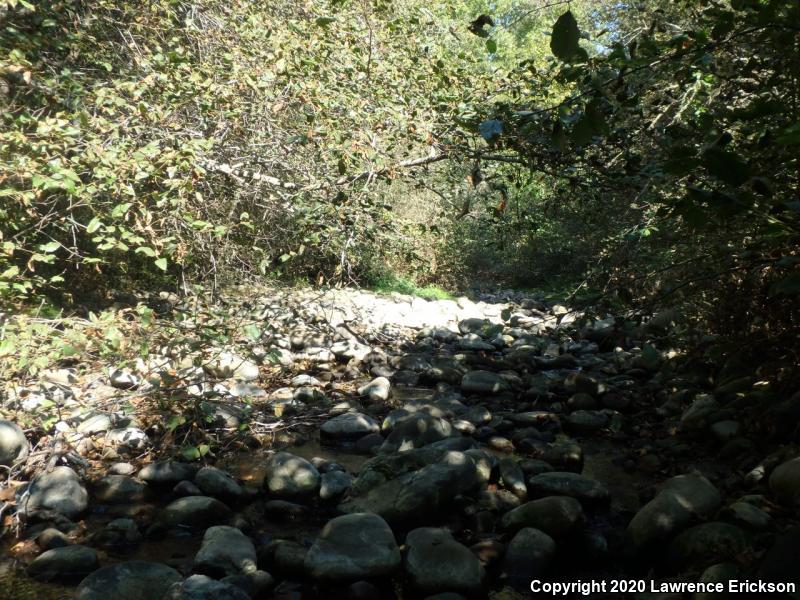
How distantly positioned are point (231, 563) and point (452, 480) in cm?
146

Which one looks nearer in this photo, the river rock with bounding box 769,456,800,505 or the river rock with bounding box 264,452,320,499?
the river rock with bounding box 769,456,800,505

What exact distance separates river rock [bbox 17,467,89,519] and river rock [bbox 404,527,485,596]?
84.2 inches

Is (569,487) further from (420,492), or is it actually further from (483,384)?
(483,384)

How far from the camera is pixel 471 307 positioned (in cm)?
1186

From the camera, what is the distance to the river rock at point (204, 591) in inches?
121

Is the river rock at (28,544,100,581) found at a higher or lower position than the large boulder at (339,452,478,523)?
lower

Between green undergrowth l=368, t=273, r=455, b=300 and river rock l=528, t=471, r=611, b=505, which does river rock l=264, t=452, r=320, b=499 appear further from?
green undergrowth l=368, t=273, r=455, b=300

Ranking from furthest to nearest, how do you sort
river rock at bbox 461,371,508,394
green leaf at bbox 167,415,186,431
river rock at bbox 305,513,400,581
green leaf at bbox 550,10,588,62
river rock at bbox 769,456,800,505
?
river rock at bbox 461,371,508,394, green leaf at bbox 167,415,186,431, river rock at bbox 769,456,800,505, river rock at bbox 305,513,400,581, green leaf at bbox 550,10,588,62

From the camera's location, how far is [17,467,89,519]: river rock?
4.04 meters

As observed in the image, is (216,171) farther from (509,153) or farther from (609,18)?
(609,18)

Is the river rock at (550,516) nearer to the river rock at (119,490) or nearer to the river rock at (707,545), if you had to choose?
the river rock at (707,545)

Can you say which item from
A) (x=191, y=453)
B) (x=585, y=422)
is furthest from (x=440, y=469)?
(x=585, y=422)

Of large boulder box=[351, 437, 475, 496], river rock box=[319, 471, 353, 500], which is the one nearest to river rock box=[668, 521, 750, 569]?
large boulder box=[351, 437, 475, 496]

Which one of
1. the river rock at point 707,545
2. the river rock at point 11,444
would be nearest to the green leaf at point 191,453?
the river rock at point 11,444
